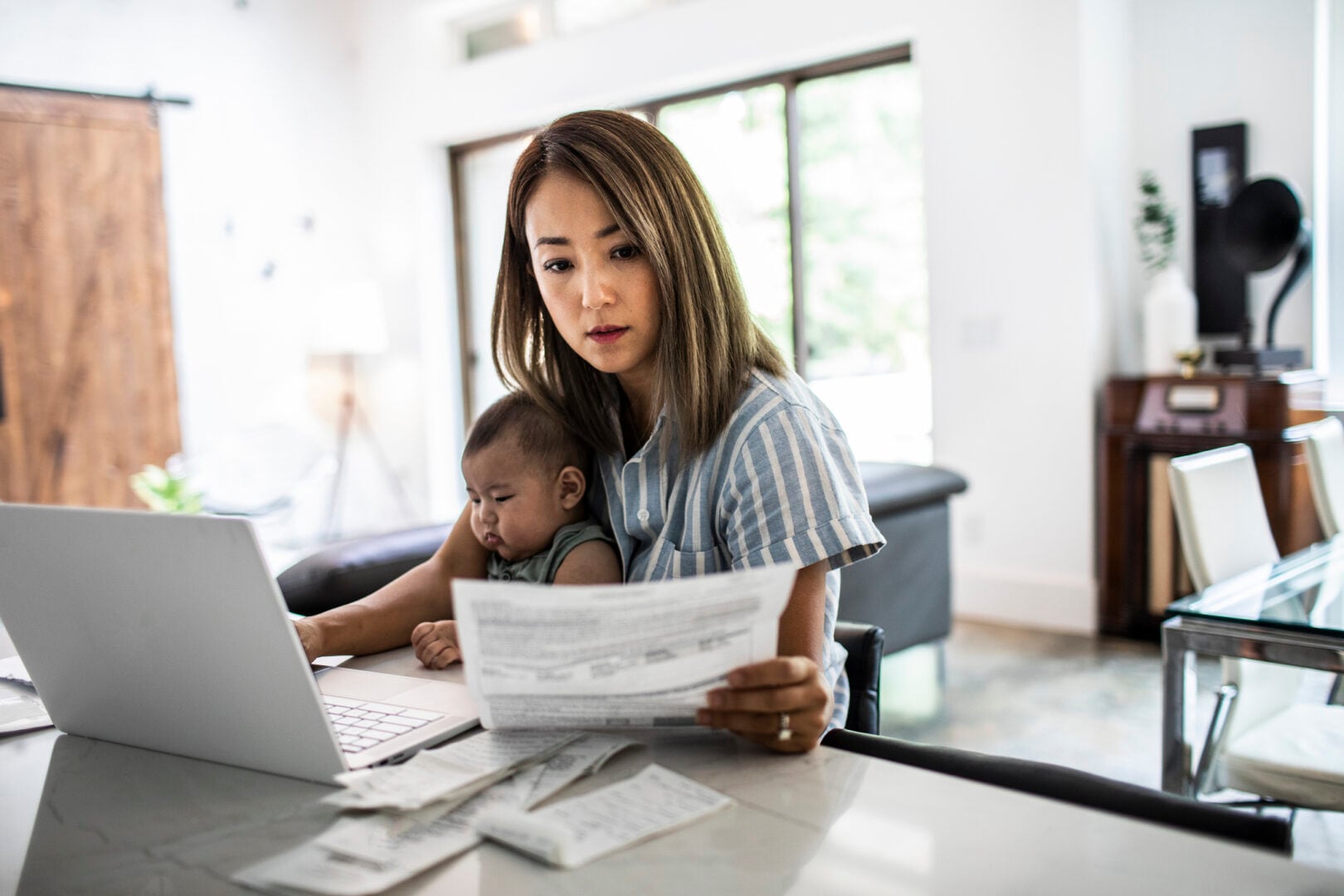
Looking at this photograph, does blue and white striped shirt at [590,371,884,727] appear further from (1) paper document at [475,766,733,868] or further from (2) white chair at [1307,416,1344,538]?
(2) white chair at [1307,416,1344,538]

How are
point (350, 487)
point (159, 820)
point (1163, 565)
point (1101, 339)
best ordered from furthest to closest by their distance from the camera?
1. point (350, 487)
2. point (1101, 339)
3. point (1163, 565)
4. point (159, 820)

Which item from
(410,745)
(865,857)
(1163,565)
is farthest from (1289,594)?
(1163,565)

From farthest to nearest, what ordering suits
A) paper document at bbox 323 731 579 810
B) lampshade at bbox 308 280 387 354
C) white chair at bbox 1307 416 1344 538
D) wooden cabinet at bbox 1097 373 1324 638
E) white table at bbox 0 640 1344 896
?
lampshade at bbox 308 280 387 354, wooden cabinet at bbox 1097 373 1324 638, white chair at bbox 1307 416 1344 538, paper document at bbox 323 731 579 810, white table at bbox 0 640 1344 896

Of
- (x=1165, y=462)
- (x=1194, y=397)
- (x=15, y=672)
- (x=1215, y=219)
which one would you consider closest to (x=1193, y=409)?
(x=1194, y=397)

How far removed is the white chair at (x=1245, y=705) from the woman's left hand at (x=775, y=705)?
3.49 ft

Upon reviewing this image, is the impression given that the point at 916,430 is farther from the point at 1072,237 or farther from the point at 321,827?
the point at 321,827

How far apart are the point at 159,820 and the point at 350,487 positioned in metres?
5.59

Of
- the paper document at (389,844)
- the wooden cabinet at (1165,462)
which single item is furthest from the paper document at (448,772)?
the wooden cabinet at (1165,462)

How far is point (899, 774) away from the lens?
2.78 ft

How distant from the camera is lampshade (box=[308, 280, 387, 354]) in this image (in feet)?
18.6

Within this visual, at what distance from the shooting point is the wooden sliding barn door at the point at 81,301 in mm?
5008

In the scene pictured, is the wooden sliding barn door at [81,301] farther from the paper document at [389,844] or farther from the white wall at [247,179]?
the paper document at [389,844]

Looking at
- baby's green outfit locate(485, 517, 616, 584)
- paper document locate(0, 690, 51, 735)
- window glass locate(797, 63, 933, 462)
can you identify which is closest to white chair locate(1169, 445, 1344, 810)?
baby's green outfit locate(485, 517, 616, 584)

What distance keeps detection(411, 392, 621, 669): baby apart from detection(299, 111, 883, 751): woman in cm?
7
